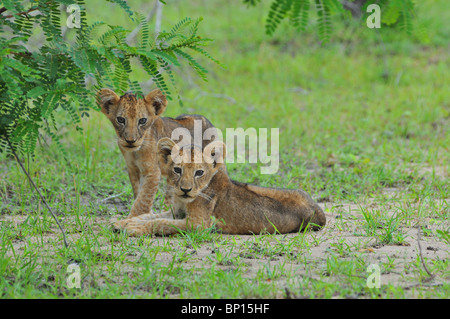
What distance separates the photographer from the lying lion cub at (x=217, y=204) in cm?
578

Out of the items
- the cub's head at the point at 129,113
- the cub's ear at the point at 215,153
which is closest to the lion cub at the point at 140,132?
the cub's head at the point at 129,113

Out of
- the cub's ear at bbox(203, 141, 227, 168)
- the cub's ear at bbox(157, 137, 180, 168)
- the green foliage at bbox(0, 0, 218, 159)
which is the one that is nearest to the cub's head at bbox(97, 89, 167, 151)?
the cub's ear at bbox(157, 137, 180, 168)

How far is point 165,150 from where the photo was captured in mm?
6004

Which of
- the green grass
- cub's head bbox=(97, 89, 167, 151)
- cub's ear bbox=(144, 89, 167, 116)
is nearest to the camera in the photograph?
the green grass

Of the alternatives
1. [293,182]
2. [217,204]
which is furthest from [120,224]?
[293,182]

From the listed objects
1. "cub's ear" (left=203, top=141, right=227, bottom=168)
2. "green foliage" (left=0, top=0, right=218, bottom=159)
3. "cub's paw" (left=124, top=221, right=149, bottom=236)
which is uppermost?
"green foliage" (left=0, top=0, right=218, bottom=159)

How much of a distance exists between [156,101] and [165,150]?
62 centimetres

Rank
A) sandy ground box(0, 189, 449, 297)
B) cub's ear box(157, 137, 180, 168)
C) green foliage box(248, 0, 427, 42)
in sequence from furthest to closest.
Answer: green foliage box(248, 0, 427, 42) → cub's ear box(157, 137, 180, 168) → sandy ground box(0, 189, 449, 297)

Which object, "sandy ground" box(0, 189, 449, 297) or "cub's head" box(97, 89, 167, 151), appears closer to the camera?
"sandy ground" box(0, 189, 449, 297)

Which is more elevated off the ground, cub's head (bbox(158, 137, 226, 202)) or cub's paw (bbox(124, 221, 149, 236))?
cub's head (bbox(158, 137, 226, 202))

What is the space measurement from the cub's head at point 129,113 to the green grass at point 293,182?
3.01 ft

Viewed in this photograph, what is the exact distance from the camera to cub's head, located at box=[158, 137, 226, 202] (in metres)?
5.73

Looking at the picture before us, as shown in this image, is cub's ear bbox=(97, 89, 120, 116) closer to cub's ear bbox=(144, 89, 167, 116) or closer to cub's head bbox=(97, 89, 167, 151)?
cub's head bbox=(97, 89, 167, 151)

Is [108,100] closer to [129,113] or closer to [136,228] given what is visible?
[129,113]
